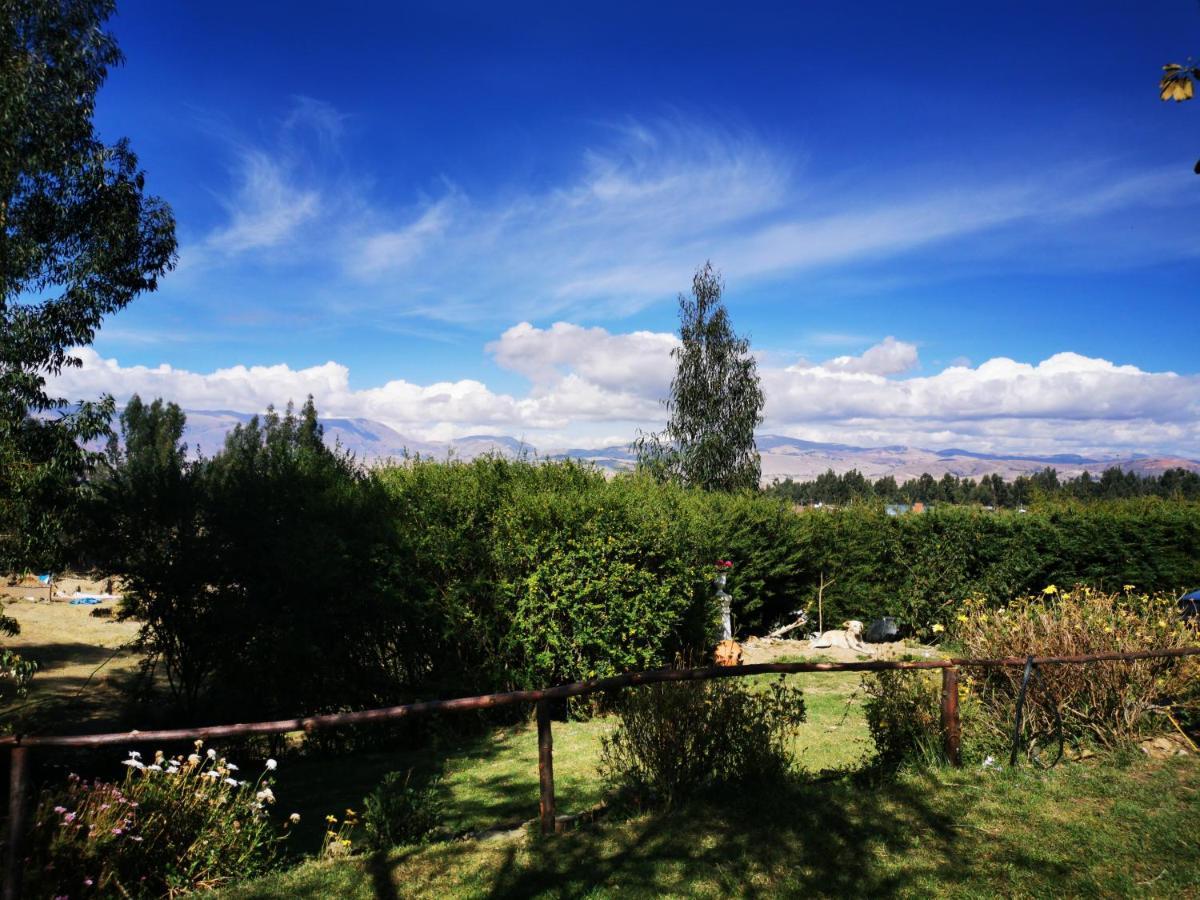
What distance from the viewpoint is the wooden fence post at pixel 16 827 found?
311cm

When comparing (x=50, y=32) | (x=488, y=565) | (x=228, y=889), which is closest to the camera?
(x=228, y=889)

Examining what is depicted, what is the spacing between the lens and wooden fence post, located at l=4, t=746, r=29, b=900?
122 inches

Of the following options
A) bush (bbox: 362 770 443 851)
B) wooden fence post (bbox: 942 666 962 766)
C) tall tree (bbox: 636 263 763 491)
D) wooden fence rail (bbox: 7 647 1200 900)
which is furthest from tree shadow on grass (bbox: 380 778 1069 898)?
tall tree (bbox: 636 263 763 491)

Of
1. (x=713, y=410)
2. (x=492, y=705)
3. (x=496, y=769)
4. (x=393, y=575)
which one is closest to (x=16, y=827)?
(x=492, y=705)

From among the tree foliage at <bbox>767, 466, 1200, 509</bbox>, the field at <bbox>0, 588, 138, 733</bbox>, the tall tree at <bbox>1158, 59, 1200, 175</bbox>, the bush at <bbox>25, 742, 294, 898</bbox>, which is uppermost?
the tall tree at <bbox>1158, 59, 1200, 175</bbox>

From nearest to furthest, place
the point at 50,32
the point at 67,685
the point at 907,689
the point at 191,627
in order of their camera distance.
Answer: the point at 907,689 → the point at 191,627 → the point at 50,32 → the point at 67,685

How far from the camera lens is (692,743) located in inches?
201

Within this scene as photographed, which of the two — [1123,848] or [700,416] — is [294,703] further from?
[700,416]

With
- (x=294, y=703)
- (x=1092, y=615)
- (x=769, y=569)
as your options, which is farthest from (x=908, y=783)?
(x=769, y=569)

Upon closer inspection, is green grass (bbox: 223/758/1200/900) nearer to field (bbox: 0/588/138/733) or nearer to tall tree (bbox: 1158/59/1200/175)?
tall tree (bbox: 1158/59/1200/175)

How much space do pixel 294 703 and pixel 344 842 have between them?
564cm

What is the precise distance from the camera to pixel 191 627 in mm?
9828

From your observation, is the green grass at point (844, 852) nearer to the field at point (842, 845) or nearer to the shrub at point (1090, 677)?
the field at point (842, 845)

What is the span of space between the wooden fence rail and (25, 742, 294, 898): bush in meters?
0.36
